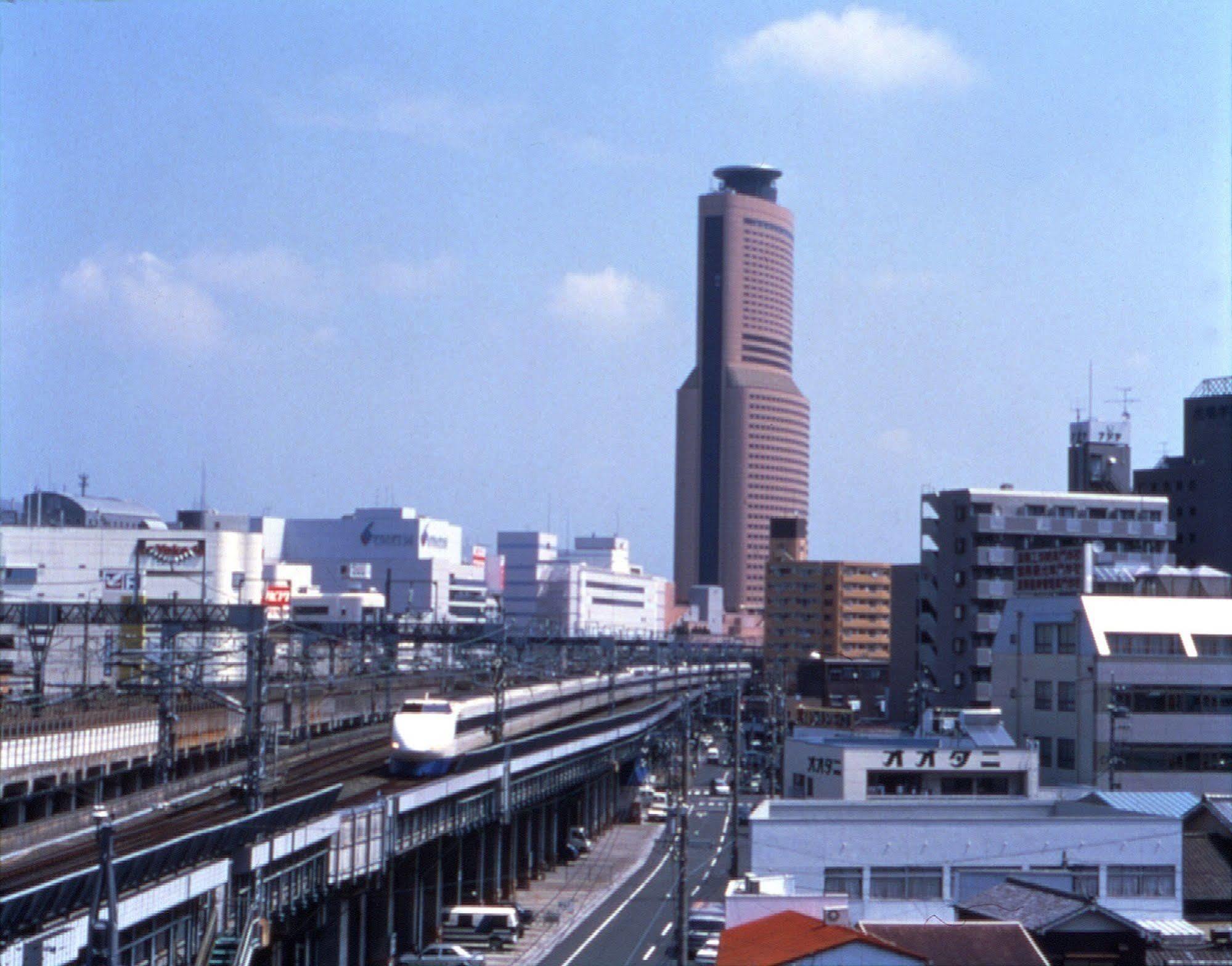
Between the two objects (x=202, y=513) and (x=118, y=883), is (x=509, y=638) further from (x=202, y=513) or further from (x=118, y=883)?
(x=118, y=883)

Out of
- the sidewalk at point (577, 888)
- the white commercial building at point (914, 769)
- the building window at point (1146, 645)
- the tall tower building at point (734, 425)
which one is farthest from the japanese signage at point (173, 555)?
the tall tower building at point (734, 425)

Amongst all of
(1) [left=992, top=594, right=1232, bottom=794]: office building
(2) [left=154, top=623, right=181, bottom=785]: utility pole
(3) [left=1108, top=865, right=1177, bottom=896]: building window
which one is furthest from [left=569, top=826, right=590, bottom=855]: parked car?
(3) [left=1108, top=865, right=1177, bottom=896]: building window

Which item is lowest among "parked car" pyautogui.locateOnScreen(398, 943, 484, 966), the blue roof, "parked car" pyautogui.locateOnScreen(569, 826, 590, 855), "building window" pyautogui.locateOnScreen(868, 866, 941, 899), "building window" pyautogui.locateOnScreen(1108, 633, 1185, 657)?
"parked car" pyautogui.locateOnScreen(569, 826, 590, 855)

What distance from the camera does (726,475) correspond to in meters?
187

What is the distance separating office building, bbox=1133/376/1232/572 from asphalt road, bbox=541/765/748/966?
130 feet

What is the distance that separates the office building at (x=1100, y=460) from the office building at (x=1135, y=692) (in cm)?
3425

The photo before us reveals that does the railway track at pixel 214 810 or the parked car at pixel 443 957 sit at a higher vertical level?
the railway track at pixel 214 810

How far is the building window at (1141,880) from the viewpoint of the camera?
86.4 ft

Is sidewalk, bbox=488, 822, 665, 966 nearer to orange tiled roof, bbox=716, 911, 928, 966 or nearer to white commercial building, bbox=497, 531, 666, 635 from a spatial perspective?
orange tiled roof, bbox=716, 911, 928, 966

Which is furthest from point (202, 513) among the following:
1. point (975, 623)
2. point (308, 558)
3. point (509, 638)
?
point (975, 623)

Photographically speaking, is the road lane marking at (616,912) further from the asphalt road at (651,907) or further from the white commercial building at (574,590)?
the white commercial building at (574,590)

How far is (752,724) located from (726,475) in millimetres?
110289

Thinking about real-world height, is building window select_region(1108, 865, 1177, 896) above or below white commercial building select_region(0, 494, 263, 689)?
below

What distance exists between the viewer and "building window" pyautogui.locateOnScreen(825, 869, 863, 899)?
2586cm
